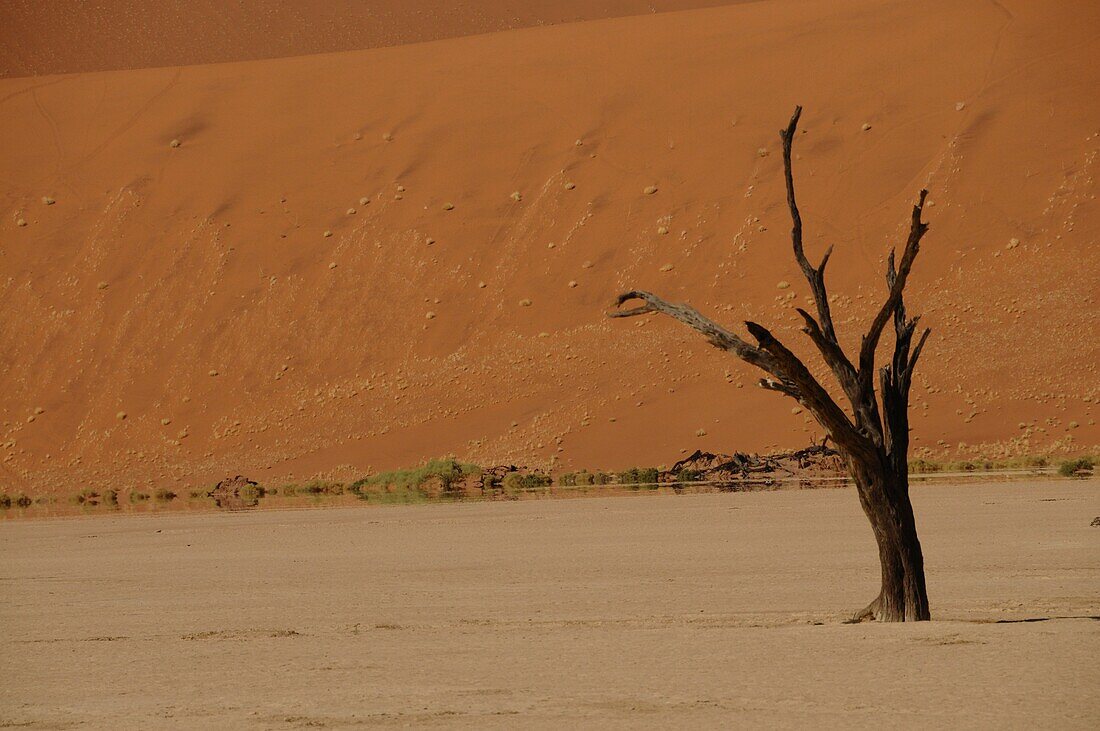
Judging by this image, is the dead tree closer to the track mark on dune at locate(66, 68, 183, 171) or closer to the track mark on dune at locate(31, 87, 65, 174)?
the track mark on dune at locate(66, 68, 183, 171)

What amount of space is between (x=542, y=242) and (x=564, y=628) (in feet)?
119

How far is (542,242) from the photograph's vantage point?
47.3 metres

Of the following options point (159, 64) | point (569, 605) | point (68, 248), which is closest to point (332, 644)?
point (569, 605)

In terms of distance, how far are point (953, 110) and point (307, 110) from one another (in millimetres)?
24178

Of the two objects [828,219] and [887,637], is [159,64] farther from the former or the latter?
[887,637]

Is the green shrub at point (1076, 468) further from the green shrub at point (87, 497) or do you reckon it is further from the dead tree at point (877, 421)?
the green shrub at point (87, 497)

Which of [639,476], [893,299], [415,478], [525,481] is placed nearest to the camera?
[893,299]

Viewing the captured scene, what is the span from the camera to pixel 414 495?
3325 centimetres

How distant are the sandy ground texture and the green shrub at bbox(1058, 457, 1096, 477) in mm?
8098

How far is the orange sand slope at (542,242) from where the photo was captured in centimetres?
3947

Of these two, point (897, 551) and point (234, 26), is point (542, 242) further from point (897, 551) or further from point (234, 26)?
point (234, 26)

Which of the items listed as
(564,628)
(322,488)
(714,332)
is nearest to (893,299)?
(714,332)

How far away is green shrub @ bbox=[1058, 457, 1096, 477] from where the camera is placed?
29266 millimetres

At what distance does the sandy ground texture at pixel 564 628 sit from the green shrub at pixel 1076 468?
8.10 metres
